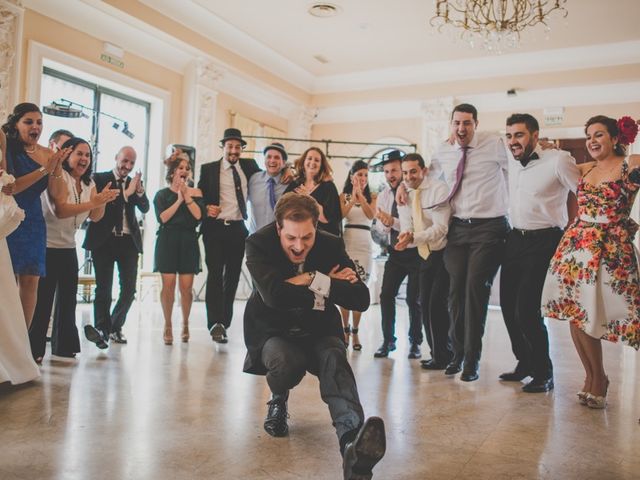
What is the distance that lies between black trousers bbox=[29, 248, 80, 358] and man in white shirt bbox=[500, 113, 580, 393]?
2647mm

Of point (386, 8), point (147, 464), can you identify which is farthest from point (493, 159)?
point (386, 8)

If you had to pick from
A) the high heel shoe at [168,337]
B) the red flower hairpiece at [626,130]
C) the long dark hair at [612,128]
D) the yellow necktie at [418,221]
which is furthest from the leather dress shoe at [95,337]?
the red flower hairpiece at [626,130]

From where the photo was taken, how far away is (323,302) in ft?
7.14

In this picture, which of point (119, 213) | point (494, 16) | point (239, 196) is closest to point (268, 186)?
point (239, 196)

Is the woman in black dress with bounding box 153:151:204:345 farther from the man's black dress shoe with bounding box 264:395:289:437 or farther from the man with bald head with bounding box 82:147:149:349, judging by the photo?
the man's black dress shoe with bounding box 264:395:289:437

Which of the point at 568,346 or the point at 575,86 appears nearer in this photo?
the point at 568,346

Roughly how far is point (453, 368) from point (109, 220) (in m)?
2.55

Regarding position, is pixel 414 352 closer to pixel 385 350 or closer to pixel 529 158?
pixel 385 350

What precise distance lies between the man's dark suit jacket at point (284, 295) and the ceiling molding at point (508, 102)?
292 inches

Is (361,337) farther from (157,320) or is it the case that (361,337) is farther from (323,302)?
(323,302)

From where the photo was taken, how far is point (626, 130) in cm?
285

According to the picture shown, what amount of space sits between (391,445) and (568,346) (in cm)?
326

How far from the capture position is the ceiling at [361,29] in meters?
7.01

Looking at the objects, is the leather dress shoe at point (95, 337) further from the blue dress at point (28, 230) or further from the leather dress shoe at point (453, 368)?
the leather dress shoe at point (453, 368)
